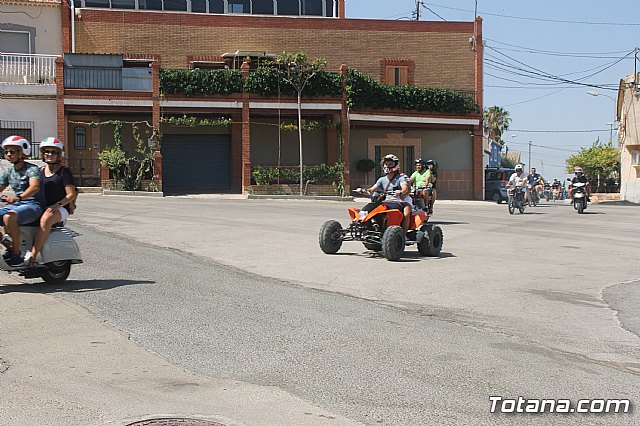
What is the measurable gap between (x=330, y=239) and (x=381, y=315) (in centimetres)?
626

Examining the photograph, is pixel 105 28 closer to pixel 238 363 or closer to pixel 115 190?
pixel 115 190

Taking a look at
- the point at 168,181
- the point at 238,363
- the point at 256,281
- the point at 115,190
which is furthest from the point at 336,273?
the point at 168,181

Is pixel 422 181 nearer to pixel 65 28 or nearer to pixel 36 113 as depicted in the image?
pixel 36 113

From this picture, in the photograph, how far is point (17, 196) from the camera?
1033 cm

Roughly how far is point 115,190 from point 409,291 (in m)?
23.7

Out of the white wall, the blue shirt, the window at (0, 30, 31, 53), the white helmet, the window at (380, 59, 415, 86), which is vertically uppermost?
the window at (0, 30, 31, 53)

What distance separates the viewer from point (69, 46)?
3897cm

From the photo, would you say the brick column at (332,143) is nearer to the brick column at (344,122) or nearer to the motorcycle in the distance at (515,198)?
the brick column at (344,122)

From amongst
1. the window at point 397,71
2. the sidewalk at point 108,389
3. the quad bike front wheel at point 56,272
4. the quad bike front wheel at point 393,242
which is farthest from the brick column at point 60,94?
the sidewalk at point 108,389

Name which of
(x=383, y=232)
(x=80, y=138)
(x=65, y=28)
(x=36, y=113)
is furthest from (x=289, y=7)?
(x=383, y=232)

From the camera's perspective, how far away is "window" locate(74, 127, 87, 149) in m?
37.8

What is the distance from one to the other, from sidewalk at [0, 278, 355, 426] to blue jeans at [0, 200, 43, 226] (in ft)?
8.14

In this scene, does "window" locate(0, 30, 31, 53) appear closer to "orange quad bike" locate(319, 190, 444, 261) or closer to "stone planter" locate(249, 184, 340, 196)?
"stone planter" locate(249, 184, 340, 196)

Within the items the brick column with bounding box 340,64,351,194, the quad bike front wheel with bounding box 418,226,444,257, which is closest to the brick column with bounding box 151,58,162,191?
the brick column with bounding box 340,64,351,194
